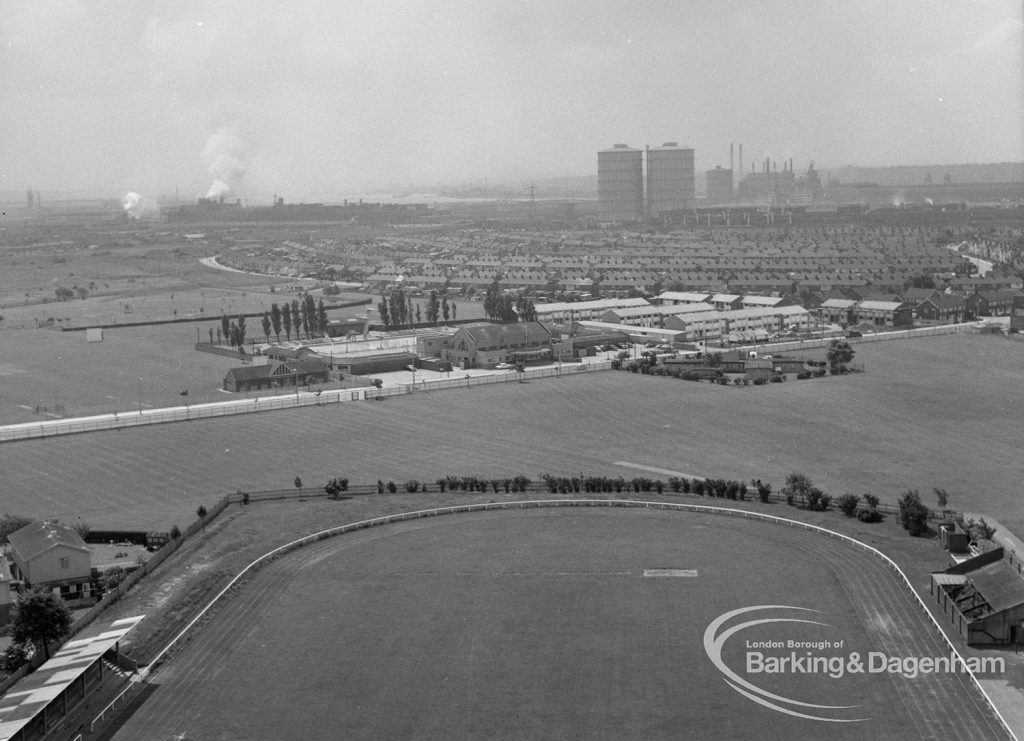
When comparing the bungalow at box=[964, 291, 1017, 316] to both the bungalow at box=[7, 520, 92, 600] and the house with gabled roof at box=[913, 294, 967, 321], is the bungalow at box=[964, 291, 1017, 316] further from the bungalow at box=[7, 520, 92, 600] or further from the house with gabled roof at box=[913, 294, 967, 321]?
the bungalow at box=[7, 520, 92, 600]

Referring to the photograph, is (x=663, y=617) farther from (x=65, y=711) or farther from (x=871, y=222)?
(x=871, y=222)

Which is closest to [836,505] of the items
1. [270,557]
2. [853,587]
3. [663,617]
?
[853,587]

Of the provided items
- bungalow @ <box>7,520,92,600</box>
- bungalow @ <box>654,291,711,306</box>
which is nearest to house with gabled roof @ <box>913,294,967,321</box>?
bungalow @ <box>654,291,711,306</box>

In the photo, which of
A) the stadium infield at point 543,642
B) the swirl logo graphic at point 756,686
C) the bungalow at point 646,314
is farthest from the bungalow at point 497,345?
the swirl logo graphic at point 756,686

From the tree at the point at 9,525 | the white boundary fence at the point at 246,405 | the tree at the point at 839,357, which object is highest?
the tree at the point at 9,525

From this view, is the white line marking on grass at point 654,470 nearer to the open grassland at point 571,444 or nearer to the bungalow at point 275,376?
the open grassland at point 571,444

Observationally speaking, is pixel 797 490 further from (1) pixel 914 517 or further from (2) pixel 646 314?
(2) pixel 646 314

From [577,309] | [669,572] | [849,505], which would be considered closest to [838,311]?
[577,309]
